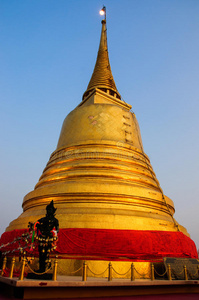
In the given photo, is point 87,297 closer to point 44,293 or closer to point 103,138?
point 44,293

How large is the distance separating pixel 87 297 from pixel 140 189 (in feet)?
15.9

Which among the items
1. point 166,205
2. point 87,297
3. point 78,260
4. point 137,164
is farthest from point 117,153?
point 87,297

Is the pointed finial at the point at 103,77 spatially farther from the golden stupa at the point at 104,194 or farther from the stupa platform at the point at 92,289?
the stupa platform at the point at 92,289

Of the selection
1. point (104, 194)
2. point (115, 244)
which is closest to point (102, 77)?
point (104, 194)

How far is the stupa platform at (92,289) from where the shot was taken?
4562 millimetres

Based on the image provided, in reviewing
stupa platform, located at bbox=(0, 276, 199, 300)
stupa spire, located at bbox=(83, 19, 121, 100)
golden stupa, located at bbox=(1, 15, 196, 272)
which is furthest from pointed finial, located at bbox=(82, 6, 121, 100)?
stupa platform, located at bbox=(0, 276, 199, 300)

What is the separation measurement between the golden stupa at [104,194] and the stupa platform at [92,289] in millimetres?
1017

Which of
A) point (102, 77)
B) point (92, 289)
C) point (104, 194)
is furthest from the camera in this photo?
point (102, 77)

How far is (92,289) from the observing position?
201 inches

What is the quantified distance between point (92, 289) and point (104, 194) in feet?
12.6

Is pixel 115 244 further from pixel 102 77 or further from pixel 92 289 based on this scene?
pixel 102 77

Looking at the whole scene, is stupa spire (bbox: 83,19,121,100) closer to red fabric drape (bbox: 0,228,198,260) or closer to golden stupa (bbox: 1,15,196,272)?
golden stupa (bbox: 1,15,196,272)

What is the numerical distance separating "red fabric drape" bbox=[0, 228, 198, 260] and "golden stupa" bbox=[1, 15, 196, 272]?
0.03 meters

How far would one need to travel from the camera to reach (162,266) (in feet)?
23.0
